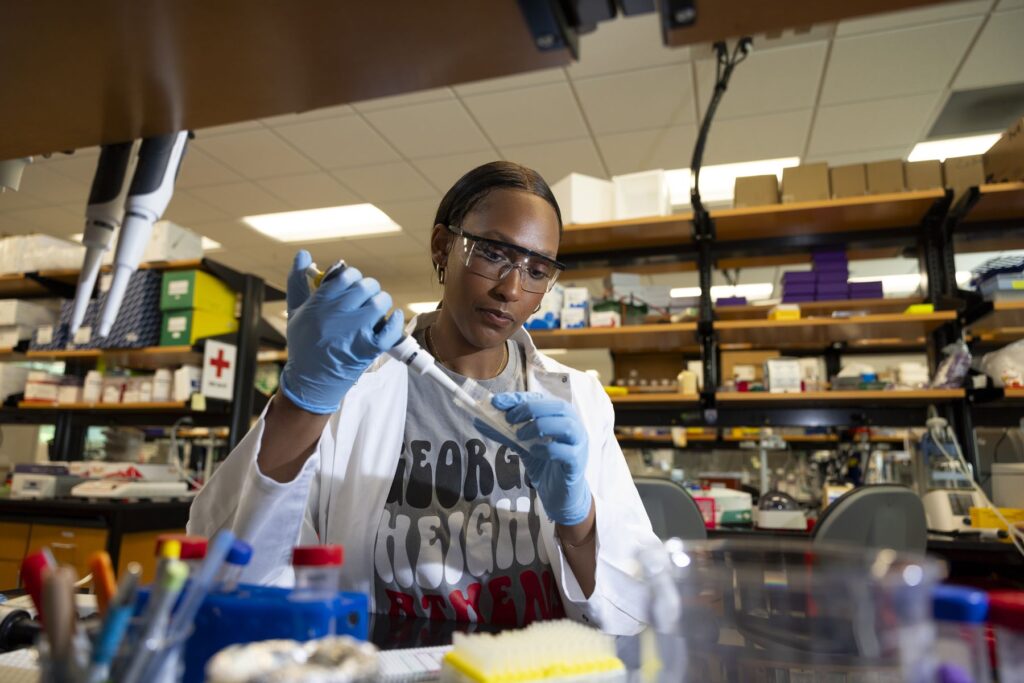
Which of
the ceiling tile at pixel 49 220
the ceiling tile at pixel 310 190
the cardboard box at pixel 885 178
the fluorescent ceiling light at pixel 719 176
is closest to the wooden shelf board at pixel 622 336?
the cardboard box at pixel 885 178

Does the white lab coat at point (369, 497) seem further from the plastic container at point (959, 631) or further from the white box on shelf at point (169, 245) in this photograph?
the white box on shelf at point (169, 245)

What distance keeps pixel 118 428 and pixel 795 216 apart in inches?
160

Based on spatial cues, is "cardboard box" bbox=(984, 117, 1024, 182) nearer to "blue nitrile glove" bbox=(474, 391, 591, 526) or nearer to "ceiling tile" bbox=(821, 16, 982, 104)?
"ceiling tile" bbox=(821, 16, 982, 104)

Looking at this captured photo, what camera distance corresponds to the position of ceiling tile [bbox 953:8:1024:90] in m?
3.00

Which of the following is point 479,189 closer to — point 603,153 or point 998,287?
point 998,287

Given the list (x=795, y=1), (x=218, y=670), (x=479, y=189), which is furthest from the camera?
(x=479, y=189)

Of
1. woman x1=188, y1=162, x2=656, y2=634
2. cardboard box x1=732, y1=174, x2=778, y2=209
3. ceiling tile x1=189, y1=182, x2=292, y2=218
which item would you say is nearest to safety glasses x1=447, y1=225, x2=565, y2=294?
woman x1=188, y1=162, x2=656, y2=634

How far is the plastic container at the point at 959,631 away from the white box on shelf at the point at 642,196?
116 inches

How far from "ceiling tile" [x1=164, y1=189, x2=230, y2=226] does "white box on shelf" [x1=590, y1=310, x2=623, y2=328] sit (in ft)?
11.4

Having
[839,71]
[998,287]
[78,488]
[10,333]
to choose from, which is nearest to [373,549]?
[78,488]

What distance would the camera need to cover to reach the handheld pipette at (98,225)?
659 millimetres

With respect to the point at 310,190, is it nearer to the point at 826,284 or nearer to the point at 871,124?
the point at 826,284

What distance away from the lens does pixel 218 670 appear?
0.32m

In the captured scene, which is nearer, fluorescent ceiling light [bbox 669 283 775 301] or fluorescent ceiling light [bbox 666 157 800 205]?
fluorescent ceiling light [bbox 666 157 800 205]
